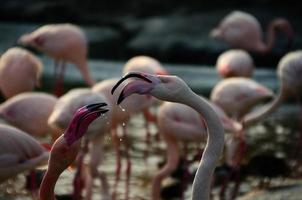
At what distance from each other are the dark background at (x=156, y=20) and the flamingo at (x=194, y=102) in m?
10.5

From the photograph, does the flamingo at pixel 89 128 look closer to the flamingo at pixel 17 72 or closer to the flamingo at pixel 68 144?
the flamingo at pixel 17 72

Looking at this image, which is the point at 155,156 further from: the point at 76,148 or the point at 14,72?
the point at 76,148

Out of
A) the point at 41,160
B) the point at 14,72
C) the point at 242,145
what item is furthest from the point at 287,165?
the point at 41,160

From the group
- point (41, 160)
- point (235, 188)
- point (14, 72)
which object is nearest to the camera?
point (41, 160)

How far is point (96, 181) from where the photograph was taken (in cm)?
685

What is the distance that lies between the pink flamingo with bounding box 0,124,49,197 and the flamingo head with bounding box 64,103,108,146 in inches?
78.3

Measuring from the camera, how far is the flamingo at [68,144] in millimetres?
2779

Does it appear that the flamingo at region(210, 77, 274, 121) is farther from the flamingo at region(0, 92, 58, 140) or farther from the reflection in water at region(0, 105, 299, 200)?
the flamingo at region(0, 92, 58, 140)

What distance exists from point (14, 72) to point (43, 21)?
10.1 m

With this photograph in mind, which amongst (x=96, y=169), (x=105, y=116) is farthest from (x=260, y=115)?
(x=105, y=116)

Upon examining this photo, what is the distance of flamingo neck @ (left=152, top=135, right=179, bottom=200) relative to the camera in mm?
6207

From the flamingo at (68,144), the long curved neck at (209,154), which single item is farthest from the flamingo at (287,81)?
the flamingo at (68,144)

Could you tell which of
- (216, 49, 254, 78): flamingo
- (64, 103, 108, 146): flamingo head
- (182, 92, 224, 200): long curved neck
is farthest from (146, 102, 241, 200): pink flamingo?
(64, 103, 108, 146): flamingo head

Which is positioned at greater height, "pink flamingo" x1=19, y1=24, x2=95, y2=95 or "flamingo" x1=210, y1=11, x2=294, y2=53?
"pink flamingo" x1=19, y1=24, x2=95, y2=95
